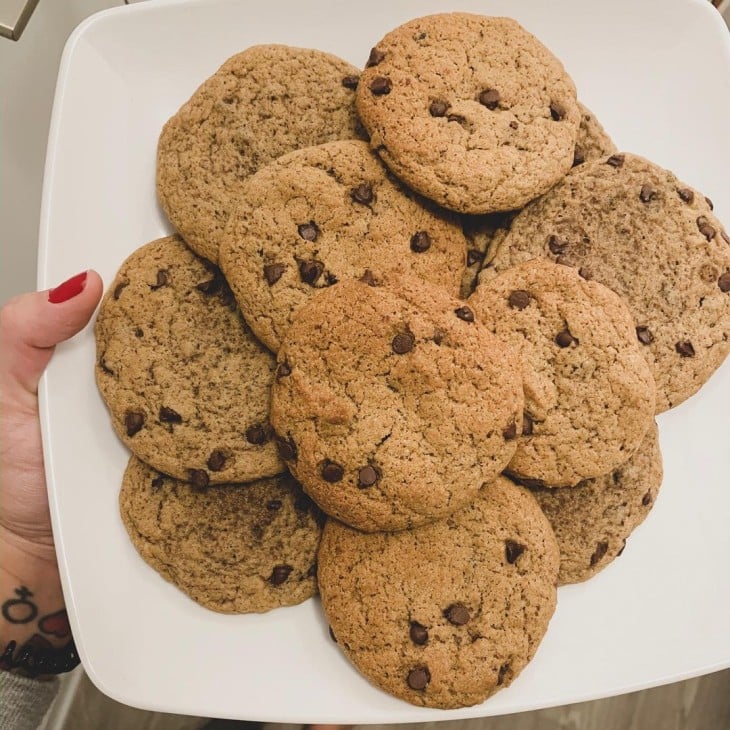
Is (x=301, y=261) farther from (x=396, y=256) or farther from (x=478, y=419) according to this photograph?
(x=478, y=419)

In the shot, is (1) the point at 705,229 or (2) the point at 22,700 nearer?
(1) the point at 705,229

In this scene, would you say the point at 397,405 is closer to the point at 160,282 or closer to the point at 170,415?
the point at 170,415

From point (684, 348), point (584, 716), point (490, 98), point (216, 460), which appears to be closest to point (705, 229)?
point (684, 348)

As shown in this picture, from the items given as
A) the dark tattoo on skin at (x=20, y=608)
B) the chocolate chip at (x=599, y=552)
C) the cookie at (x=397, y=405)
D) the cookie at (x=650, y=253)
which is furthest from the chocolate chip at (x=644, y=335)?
the dark tattoo on skin at (x=20, y=608)

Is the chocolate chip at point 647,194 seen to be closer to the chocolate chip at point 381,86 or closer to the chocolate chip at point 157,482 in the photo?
the chocolate chip at point 381,86

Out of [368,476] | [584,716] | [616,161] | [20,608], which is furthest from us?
[584,716]
